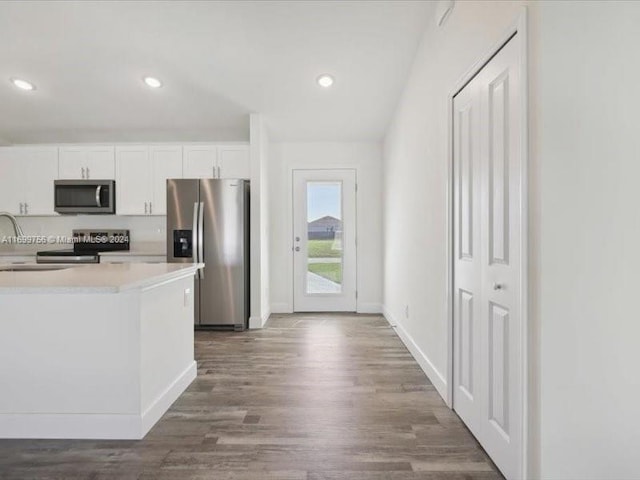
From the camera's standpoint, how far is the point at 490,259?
191cm

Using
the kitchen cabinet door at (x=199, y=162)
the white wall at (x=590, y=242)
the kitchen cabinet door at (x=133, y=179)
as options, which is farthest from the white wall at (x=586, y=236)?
the kitchen cabinet door at (x=133, y=179)

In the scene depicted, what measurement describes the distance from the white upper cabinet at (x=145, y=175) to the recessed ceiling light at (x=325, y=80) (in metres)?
1.94

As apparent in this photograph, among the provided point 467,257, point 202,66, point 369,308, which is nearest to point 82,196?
point 202,66

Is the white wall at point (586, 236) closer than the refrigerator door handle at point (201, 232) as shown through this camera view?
Yes

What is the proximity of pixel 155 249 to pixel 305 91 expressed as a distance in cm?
275

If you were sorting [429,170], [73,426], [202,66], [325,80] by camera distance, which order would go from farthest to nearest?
[325,80]
[202,66]
[429,170]
[73,426]

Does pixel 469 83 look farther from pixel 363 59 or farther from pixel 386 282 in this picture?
pixel 386 282

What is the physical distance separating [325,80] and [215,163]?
67.2 inches

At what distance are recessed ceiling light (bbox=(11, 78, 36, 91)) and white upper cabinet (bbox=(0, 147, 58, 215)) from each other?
33.3 inches

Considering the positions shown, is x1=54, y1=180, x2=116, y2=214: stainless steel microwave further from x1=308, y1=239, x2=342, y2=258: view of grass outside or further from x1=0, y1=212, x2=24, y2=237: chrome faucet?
x1=308, y1=239, x2=342, y2=258: view of grass outside

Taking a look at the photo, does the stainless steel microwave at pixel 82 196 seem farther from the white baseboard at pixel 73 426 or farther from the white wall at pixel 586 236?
the white wall at pixel 586 236

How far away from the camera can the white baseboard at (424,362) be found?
2627mm

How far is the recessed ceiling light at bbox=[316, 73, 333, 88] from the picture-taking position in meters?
3.90

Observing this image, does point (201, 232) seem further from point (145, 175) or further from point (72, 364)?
point (72, 364)
